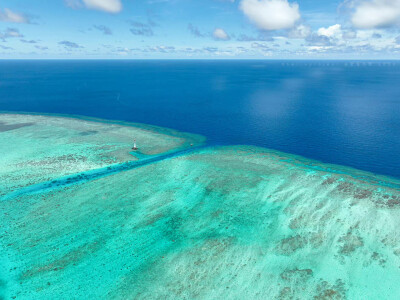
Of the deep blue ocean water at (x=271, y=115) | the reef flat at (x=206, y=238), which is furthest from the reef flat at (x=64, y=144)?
the deep blue ocean water at (x=271, y=115)

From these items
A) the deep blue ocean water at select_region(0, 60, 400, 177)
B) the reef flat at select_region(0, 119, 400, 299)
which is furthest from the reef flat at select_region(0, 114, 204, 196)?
the deep blue ocean water at select_region(0, 60, 400, 177)

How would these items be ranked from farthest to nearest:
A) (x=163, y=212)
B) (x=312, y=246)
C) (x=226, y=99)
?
(x=226, y=99)
(x=163, y=212)
(x=312, y=246)

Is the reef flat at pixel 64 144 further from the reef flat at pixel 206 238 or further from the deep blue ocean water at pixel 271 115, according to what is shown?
the deep blue ocean water at pixel 271 115

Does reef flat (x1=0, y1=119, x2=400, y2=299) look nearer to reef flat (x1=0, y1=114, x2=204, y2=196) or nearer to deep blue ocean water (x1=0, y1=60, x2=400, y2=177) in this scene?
reef flat (x1=0, y1=114, x2=204, y2=196)

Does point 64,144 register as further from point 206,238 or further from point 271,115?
point 271,115

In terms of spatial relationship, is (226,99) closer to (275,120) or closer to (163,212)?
(275,120)

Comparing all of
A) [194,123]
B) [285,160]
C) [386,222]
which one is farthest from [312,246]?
[194,123]
